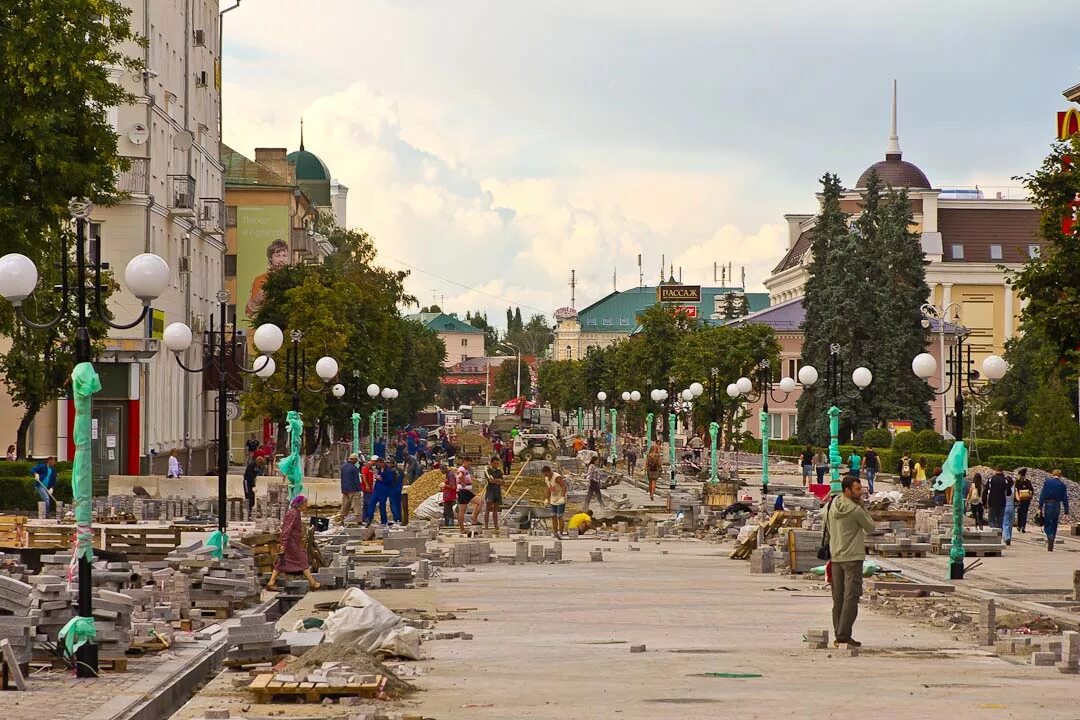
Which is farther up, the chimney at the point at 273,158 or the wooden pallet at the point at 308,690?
the chimney at the point at 273,158

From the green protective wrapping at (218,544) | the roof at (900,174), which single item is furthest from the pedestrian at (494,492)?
the roof at (900,174)

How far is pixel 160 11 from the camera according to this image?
58188mm

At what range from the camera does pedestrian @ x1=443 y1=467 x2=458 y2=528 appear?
1547 inches

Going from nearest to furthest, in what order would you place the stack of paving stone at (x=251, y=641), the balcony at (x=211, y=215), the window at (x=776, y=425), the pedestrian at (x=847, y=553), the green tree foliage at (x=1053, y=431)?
the stack of paving stone at (x=251, y=641) → the pedestrian at (x=847, y=553) → the green tree foliage at (x=1053, y=431) → the balcony at (x=211, y=215) → the window at (x=776, y=425)

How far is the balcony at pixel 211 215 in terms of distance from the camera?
2603 inches

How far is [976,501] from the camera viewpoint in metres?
38.9

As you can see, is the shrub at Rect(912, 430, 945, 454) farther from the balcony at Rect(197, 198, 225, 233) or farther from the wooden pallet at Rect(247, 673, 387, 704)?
the wooden pallet at Rect(247, 673, 387, 704)

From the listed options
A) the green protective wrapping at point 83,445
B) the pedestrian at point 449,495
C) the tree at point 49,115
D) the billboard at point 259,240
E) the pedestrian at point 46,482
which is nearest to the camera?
the green protective wrapping at point 83,445

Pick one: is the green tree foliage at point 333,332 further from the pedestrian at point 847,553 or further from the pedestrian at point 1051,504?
the pedestrian at point 847,553

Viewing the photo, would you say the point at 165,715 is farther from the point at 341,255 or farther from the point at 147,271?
the point at 341,255

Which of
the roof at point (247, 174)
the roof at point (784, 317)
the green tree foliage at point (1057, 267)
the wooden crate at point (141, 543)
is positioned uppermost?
the roof at point (247, 174)

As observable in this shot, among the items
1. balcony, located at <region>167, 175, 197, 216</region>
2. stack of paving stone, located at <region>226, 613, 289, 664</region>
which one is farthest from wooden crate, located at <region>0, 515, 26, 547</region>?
balcony, located at <region>167, 175, 197, 216</region>

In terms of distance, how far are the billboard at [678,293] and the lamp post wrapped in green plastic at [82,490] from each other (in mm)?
160404

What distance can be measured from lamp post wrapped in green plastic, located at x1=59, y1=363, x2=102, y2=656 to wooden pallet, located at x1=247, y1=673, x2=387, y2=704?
1621mm
